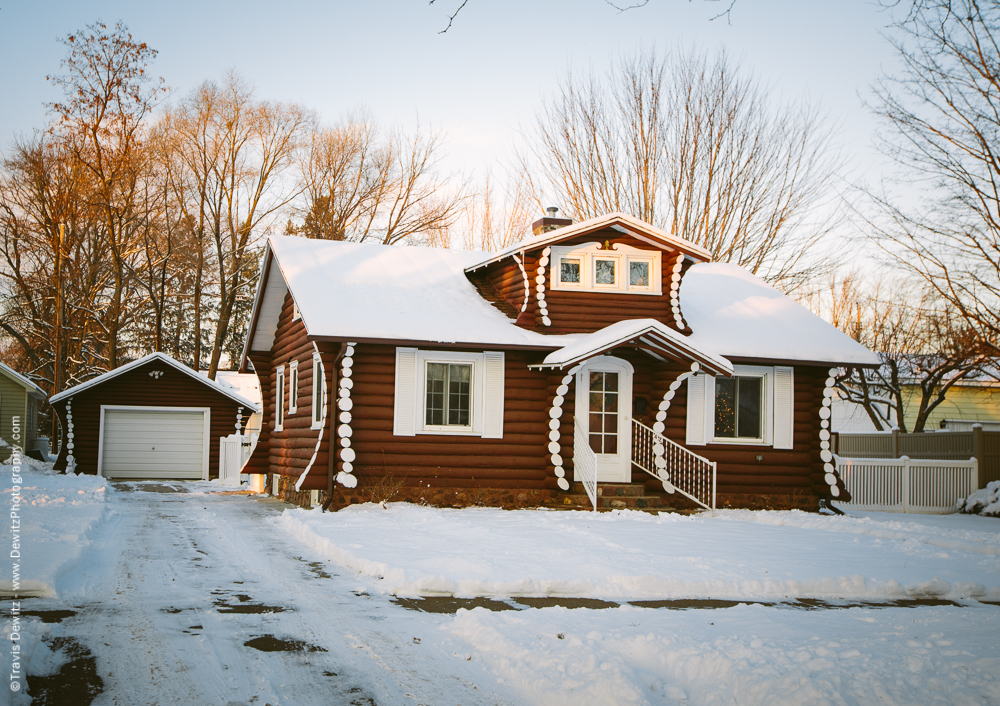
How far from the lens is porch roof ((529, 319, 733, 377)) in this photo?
1492cm

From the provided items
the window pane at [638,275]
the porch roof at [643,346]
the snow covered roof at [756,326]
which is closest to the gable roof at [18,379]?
the porch roof at [643,346]

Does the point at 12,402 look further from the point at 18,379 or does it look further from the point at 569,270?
the point at 569,270

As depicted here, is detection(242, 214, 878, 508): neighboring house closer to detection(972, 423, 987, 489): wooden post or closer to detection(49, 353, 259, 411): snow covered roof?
detection(972, 423, 987, 489): wooden post

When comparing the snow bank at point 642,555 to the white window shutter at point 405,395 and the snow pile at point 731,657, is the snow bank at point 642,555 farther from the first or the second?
the white window shutter at point 405,395

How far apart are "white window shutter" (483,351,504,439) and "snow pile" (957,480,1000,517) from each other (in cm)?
1086

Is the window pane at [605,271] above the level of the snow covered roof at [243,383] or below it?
above

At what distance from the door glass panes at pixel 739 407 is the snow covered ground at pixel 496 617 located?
15.3ft

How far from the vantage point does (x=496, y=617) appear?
668 cm

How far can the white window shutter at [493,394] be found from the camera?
15852 mm

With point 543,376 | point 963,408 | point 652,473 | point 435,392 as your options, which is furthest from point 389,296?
point 963,408

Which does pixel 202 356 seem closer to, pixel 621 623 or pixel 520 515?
pixel 520 515

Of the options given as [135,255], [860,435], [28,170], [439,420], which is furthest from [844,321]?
[28,170]

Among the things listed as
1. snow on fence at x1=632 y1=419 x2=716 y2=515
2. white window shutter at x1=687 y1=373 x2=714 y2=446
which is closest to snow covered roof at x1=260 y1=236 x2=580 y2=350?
snow on fence at x1=632 y1=419 x2=716 y2=515

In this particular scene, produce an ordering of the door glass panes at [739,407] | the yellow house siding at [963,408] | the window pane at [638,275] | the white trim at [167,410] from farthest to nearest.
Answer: the yellow house siding at [963,408] → the white trim at [167,410] → the window pane at [638,275] → the door glass panes at [739,407]
